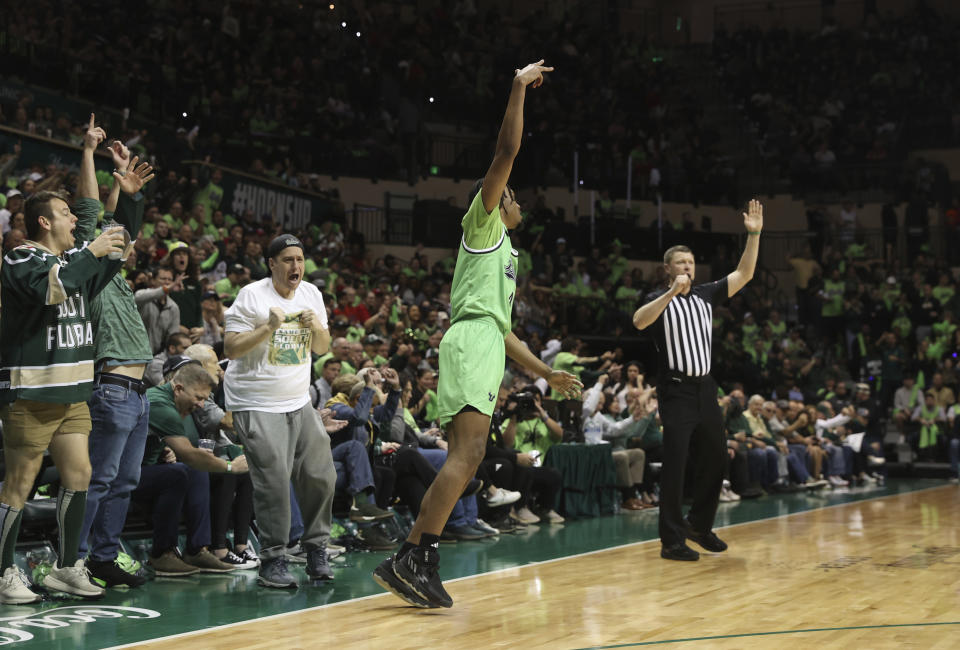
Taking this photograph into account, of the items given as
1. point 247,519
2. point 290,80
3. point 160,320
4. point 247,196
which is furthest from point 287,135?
Answer: point 247,519

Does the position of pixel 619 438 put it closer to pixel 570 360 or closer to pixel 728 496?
pixel 570 360

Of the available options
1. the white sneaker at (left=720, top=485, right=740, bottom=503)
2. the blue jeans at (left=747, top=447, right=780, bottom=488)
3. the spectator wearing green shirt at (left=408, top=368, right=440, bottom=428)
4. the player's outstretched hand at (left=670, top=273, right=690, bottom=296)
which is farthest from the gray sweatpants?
the blue jeans at (left=747, top=447, right=780, bottom=488)

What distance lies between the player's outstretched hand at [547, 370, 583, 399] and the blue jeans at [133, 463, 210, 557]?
95.8 inches

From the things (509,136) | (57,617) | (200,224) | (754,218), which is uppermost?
(200,224)

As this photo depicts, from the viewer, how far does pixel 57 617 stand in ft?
17.4

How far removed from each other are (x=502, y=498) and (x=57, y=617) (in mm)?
4827

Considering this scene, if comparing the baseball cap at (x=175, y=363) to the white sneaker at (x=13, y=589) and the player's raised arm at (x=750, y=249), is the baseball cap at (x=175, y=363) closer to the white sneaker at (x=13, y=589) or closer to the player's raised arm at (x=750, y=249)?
the white sneaker at (x=13, y=589)

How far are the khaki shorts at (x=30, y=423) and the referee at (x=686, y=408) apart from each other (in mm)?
3676

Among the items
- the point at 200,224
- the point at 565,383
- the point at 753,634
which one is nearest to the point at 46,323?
the point at 565,383

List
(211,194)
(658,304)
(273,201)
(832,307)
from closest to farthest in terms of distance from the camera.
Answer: (658,304) < (211,194) < (273,201) < (832,307)

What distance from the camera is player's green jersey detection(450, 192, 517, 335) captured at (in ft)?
17.7

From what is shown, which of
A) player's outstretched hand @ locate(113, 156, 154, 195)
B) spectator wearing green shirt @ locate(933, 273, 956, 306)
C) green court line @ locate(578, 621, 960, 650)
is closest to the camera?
green court line @ locate(578, 621, 960, 650)

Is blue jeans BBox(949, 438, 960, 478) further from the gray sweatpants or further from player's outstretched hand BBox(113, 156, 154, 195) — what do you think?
player's outstretched hand BBox(113, 156, 154, 195)

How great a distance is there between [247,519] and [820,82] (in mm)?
24245
